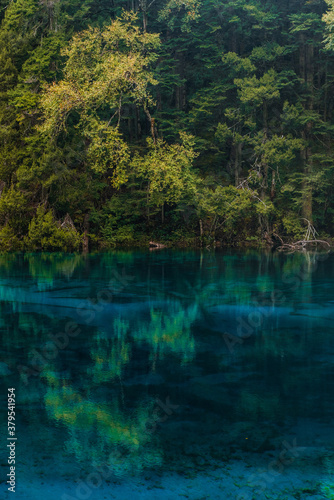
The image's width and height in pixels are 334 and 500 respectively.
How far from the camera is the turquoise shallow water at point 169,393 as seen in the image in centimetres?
417

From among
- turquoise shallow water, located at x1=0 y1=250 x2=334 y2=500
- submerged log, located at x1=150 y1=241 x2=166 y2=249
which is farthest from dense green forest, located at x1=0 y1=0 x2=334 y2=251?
turquoise shallow water, located at x1=0 y1=250 x2=334 y2=500

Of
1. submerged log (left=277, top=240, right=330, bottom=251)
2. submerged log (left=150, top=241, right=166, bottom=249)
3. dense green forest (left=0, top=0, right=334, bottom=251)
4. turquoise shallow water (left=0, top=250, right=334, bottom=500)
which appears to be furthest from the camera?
submerged log (left=150, top=241, right=166, bottom=249)

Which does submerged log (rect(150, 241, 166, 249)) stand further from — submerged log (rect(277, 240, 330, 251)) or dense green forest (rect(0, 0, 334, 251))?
submerged log (rect(277, 240, 330, 251))

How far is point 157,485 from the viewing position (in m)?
4.06

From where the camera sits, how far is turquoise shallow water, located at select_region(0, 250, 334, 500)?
13.7 ft

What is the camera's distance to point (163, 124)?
102 ft

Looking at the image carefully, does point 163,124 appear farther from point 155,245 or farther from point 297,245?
point 297,245

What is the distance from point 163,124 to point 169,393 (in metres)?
26.4

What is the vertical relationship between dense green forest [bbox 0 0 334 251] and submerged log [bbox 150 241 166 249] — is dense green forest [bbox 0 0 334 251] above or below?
above

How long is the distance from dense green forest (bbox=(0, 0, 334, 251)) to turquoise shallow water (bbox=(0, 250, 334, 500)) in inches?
560

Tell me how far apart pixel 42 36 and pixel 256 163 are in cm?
1263

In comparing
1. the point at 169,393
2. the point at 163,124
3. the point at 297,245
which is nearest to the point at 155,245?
the point at 163,124

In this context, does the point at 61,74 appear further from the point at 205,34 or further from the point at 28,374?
the point at 28,374

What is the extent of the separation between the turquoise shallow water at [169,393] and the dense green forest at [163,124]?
46.7 feet
